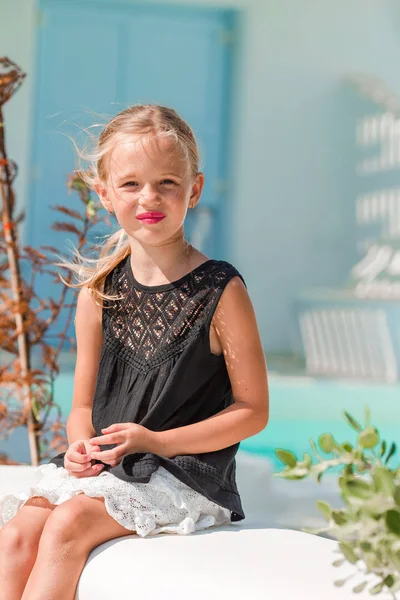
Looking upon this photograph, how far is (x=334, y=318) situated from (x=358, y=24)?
10.4ft

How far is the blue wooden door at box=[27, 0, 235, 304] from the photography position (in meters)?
8.23

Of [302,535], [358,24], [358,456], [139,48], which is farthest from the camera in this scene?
[358,24]

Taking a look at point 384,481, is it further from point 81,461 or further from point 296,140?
point 296,140

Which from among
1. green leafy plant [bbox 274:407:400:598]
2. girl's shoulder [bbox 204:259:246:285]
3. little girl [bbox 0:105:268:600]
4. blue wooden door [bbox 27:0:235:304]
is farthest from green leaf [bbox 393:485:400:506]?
blue wooden door [bbox 27:0:235:304]

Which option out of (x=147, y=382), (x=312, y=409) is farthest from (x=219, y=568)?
(x=312, y=409)

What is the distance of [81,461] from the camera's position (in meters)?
1.44

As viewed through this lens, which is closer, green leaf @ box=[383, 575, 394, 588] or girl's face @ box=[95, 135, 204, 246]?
green leaf @ box=[383, 575, 394, 588]

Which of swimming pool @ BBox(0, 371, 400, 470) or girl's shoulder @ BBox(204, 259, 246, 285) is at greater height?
girl's shoulder @ BBox(204, 259, 246, 285)

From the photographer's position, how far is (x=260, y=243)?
343 inches

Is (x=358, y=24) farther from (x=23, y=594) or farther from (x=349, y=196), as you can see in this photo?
(x=23, y=594)

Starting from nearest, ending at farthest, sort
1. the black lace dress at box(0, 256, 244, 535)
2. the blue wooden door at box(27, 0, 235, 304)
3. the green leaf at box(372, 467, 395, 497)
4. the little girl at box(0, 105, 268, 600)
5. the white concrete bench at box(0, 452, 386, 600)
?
the green leaf at box(372, 467, 395, 497)
the white concrete bench at box(0, 452, 386, 600)
the little girl at box(0, 105, 268, 600)
the black lace dress at box(0, 256, 244, 535)
the blue wooden door at box(27, 0, 235, 304)

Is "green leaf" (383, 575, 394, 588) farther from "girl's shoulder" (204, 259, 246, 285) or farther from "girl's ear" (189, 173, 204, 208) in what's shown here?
"girl's ear" (189, 173, 204, 208)

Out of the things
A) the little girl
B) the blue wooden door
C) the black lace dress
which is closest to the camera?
the little girl

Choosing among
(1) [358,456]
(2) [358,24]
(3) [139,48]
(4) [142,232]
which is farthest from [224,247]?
(1) [358,456]
